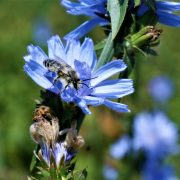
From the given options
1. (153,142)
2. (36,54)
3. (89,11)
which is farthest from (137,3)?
(153,142)

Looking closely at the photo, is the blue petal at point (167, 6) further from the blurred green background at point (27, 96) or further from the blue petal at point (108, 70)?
the blurred green background at point (27, 96)

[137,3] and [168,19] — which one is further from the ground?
[137,3]

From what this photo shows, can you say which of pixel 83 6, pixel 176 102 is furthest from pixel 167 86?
pixel 83 6

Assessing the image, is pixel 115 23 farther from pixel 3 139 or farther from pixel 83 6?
pixel 3 139

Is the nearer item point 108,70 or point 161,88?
point 108,70

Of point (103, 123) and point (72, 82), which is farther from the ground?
point (72, 82)

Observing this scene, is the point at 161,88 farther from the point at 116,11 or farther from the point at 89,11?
the point at 116,11

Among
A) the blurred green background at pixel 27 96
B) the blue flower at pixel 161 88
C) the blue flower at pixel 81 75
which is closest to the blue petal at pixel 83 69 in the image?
the blue flower at pixel 81 75

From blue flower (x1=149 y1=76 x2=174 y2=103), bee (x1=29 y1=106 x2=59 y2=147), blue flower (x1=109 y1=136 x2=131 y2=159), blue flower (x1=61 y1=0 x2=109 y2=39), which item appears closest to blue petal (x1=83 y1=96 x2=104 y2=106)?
bee (x1=29 y1=106 x2=59 y2=147)
